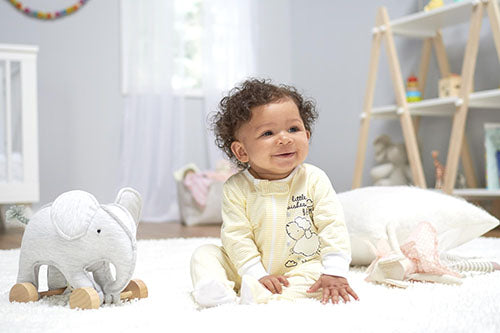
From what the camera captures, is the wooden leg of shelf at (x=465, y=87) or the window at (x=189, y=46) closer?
the wooden leg of shelf at (x=465, y=87)

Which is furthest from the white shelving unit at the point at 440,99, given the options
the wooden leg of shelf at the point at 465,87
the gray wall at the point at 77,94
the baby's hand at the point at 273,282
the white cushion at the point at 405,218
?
the baby's hand at the point at 273,282

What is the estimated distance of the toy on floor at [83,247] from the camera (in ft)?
3.03

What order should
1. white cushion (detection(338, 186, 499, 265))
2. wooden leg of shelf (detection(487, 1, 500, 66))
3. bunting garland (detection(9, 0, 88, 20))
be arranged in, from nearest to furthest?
1. white cushion (detection(338, 186, 499, 265))
2. wooden leg of shelf (detection(487, 1, 500, 66))
3. bunting garland (detection(9, 0, 88, 20))

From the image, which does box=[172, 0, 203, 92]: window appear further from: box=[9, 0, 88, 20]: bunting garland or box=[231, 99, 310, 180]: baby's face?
box=[231, 99, 310, 180]: baby's face

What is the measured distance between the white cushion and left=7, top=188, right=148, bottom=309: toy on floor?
1.80ft

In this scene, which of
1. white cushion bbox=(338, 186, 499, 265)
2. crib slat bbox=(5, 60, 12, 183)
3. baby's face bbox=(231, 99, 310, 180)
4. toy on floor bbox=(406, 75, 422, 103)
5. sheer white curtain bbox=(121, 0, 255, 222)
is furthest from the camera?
sheer white curtain bbox=(121, 0, 255, 222)

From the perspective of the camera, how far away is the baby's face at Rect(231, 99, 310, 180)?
3.36 feet

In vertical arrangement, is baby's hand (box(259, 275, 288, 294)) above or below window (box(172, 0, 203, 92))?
below

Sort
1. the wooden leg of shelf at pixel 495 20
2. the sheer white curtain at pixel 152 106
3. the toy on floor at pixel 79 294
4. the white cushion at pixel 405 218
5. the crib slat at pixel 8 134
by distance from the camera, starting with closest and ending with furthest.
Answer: the toy on floor at pixel 79 294 < the white cushion at pixel 405 218 < the wooden leg of shelf at pixel 495 20 < the crib slat at pixel 8 134 < the sheer white curtain at pixel 152 106

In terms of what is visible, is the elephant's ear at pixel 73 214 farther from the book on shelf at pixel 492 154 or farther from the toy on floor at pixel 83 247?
the book on shelf at pixel 492 154

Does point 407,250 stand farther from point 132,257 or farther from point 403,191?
point 132,257

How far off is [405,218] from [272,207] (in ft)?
1.38

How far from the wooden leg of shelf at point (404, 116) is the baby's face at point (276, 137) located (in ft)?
4.89

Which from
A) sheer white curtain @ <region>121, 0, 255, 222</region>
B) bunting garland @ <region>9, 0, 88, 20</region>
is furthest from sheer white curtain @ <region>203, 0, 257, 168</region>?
bunting garland @ <region>9, 0, 88, 20</region>
